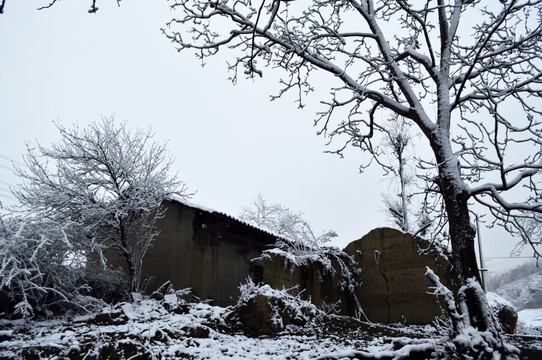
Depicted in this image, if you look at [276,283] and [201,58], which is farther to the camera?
[276,283]

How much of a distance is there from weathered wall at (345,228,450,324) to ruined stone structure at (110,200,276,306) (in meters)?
3.34

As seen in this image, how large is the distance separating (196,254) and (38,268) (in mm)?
5507

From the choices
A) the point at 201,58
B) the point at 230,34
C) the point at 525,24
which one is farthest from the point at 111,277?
the point at 525,24

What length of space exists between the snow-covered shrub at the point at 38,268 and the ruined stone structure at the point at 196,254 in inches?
153

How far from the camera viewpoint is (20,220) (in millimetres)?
7625

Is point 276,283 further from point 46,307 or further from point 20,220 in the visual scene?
point 20,220

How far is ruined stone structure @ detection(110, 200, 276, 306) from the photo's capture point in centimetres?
1160

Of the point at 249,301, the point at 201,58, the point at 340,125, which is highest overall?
the point at 201,58

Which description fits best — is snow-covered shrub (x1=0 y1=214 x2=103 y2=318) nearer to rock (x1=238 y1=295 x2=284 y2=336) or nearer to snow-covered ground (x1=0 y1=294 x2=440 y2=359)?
snow-covered ground (x1=0 y1=294 x2=440 y2=359)

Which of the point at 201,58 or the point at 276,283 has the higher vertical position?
the point at 201,58

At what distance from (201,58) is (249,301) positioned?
4.29 m

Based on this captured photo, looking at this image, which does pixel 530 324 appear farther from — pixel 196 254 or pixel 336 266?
pixel 196 254

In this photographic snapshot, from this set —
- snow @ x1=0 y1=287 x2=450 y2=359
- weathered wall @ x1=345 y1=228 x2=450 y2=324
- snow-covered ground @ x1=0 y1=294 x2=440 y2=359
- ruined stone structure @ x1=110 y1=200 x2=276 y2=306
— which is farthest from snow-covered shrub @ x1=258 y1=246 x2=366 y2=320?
snow @ x1=0 y1=287 x2=450 y2=359

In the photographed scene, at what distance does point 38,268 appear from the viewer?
6.61m
